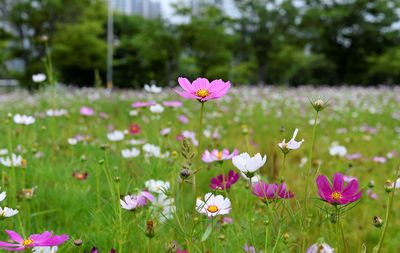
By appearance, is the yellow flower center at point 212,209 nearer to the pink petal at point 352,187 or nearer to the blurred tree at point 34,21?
the pink petal at point 352,187

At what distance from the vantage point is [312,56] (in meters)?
28.2

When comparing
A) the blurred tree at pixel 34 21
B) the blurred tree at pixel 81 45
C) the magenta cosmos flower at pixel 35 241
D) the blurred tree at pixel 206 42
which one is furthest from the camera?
the blurred tree at pixel 206 42

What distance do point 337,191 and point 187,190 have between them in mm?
1375

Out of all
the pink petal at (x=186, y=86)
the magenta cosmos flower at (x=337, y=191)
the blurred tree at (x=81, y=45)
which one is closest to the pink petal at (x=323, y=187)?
the magenta cosmos flower at (x=337, y=191)

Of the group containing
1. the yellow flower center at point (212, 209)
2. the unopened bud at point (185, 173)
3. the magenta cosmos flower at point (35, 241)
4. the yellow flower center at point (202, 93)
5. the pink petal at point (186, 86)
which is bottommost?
the yellow flower center at point (212, 209)

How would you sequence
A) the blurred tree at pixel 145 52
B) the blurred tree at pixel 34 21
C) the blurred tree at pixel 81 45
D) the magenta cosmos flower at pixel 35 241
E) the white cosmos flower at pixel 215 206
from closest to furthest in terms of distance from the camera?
the magenta cosmos flower at pixel 35 241, the white cosmos flower at pixel 215 206, the blurred tree at pixel 34 21, the blurred tree at pixel 81 45, the blurred tree at pixel 145 52

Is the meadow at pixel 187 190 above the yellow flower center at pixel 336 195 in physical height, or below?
below

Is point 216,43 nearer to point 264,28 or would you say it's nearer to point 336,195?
point 264,28

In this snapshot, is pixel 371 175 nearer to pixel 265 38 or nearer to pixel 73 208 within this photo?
pixel 73 208

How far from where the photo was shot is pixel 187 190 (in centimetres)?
224

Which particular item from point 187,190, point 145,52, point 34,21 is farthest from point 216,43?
point 187,190

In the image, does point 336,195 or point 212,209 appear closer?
point 336,195

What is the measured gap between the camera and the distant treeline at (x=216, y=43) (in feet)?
67.1

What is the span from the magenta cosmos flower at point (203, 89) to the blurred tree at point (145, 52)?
16.8 meters
